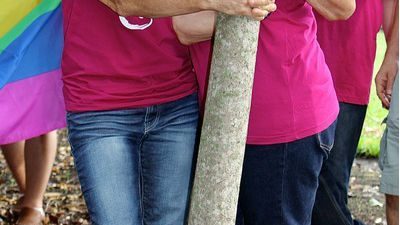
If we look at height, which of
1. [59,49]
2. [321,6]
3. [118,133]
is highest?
[321,6]

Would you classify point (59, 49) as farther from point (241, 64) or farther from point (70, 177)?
Answer: point (70, 177)

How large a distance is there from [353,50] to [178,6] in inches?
61.7

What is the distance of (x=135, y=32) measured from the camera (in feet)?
10.5

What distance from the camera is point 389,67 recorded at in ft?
13.7

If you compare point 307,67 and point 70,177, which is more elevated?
point 307,67

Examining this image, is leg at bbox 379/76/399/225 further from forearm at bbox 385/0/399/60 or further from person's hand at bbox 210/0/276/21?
person's hand at bbox 210/0/276/21

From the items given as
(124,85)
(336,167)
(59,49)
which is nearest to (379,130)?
(336,167)

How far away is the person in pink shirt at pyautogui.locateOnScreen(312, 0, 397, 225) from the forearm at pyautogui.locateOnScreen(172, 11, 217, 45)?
43.8 inches

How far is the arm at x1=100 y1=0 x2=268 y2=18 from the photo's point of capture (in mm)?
2557

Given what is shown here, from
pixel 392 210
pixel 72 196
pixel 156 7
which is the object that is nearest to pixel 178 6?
pixel 156 7

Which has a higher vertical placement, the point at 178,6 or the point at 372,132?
the point at 178,6

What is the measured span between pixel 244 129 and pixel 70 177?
4.05 metres

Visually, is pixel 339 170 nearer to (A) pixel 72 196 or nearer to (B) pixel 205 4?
(B) pixel 205 4

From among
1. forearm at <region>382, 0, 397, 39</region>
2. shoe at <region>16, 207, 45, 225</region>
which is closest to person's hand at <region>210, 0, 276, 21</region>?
forearm at <region>382, 0, 397, 39</region>
